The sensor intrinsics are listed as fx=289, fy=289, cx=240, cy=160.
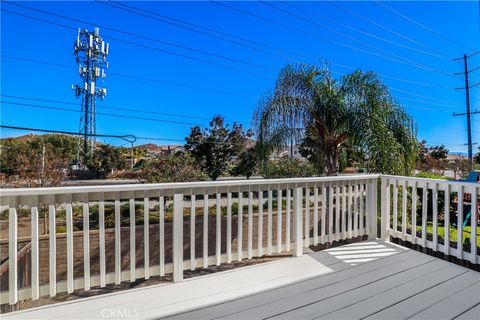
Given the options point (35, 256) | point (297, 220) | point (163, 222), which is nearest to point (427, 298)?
point (297, 220)

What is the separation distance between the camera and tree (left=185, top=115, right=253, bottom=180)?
16109 millimetres

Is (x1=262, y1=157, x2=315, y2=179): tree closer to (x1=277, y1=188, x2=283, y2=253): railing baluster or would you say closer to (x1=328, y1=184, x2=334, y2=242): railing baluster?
(x1=328, y1=184, x2=334, y2=242): railing baluster

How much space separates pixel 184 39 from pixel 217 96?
8477mm

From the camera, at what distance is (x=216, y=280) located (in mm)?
2311

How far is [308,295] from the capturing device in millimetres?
2039

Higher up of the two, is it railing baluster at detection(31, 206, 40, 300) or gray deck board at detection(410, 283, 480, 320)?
railing baluster at detection(31, 206, 40, 300)

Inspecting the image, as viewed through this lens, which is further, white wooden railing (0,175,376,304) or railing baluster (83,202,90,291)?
railing baluster (83,202,90,291)

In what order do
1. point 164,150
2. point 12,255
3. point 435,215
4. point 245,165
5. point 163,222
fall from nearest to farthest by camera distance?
point 12,255, point 163,222, point 435,215, point 164,150, point 245,165

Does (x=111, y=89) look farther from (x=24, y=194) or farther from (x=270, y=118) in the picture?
(x=24, y=194)

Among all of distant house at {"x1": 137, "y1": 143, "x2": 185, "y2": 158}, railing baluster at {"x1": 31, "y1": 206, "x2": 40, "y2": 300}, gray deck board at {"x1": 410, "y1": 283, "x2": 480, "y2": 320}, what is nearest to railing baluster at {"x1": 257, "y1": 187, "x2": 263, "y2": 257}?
gray deck board at {"x1": 410, "y1": 283, "x2": 480, "y2": 320}

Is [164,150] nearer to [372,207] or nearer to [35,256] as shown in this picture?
[372,207]

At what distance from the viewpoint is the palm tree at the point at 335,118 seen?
14.5 ft

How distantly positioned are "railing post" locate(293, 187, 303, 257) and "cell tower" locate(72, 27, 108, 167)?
1598 centimetres

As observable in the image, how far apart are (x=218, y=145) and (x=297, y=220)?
13.6 m
